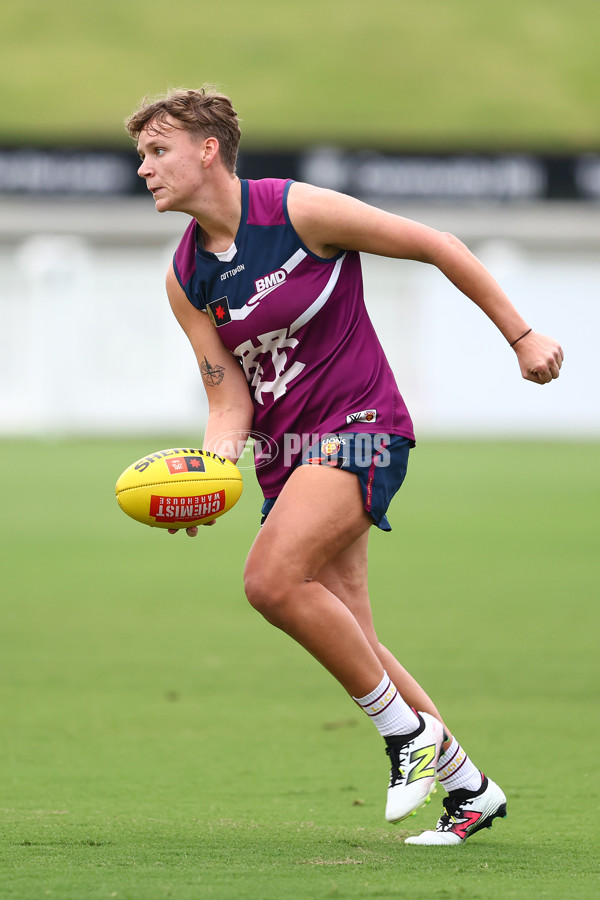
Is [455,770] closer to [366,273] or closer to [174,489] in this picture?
[174,489]

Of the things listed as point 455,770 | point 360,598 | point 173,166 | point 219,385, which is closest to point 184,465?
point 219,385

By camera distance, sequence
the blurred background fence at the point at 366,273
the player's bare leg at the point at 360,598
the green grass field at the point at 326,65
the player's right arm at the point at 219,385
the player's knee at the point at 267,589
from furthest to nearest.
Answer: the green grass field at the point at 326,65, the blurred background fence at the point at 366,273, the player's right arm at the point at 219,385, the player's bare leg at the point at 360,598, the player's knee at the point at 267,589

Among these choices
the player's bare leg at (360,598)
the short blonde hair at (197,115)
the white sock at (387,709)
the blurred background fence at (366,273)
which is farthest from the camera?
the blurred background fence at (366,273)

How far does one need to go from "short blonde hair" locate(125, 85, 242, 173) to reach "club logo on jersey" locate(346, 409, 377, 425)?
3.02 ft

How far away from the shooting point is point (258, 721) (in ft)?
19.7

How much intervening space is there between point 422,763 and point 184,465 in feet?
4.07

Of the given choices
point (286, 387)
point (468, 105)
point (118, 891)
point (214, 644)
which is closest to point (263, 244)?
point (286, 387)

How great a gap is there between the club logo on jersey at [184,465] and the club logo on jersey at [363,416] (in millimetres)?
528

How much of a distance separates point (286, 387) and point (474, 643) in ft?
12.3

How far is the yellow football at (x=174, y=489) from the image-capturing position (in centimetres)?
429

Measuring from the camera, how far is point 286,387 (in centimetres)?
433

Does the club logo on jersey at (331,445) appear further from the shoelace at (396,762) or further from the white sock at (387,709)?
the shoelace at (396,762)

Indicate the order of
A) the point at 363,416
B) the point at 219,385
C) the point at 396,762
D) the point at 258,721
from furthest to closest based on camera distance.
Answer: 1. the point at 258,721
2. the point at 219,385
3. the point at 363,416
4. the point at 396,762

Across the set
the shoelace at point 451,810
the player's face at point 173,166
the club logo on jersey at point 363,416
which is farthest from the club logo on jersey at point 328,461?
the shoelace at point 451,810
